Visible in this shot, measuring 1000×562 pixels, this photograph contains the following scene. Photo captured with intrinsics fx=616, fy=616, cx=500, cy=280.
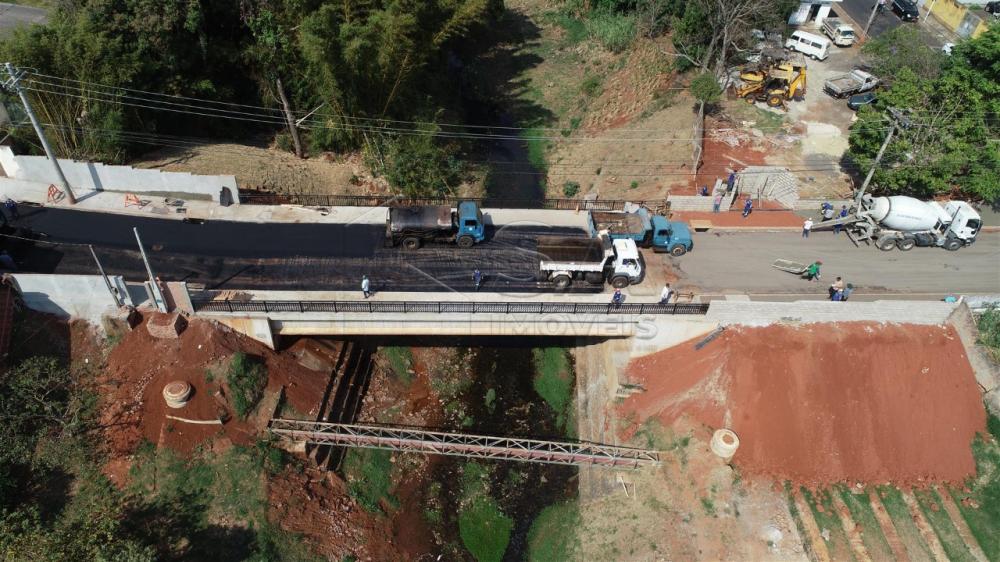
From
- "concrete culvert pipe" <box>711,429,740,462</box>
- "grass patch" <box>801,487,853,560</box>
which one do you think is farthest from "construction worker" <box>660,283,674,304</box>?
"grass patch" <box>801,487,853,560</box>

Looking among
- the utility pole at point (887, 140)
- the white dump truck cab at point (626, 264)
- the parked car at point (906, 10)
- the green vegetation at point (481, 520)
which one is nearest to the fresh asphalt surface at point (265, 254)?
the white dump truck cab at point (626, 264)

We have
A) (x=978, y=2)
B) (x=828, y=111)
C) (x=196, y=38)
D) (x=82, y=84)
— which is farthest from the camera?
(x=978, y=2)

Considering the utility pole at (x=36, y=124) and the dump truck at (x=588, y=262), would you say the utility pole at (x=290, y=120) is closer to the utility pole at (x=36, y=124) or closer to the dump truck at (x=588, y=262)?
the utility pole at (x=36, y=124)

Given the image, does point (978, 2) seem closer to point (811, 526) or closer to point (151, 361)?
point (811, 526)

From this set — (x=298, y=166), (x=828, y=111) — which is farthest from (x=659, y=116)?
(x=298, y=166)

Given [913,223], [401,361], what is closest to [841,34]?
[913,223]

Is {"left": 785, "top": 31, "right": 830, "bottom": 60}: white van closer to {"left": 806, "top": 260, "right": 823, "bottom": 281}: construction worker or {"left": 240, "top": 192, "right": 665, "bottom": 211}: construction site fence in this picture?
{"left": 240, "top": 192, "right": 665, "bottom": 211}: construction site fence
